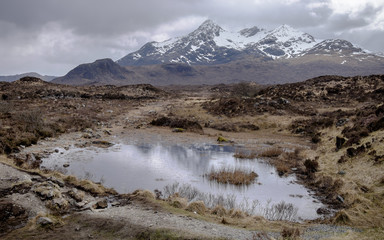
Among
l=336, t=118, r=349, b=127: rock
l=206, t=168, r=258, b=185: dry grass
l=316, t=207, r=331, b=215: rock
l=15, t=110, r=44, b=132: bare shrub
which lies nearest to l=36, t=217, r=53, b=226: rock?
l=206, t=168, r=258, b=185: dry grass

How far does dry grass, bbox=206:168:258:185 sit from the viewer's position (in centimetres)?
1642

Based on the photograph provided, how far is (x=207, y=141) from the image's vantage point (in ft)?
94.5

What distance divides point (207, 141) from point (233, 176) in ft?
39.8

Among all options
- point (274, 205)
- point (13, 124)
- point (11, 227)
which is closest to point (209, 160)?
point (274, 205)

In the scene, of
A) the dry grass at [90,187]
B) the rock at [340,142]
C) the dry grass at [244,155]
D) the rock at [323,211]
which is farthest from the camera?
the dry grass at [244,155]

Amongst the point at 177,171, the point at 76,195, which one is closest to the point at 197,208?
the point at 76,195

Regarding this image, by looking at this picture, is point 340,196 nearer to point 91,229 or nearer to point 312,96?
point 91,229

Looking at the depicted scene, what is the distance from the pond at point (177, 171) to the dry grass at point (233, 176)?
414 mm

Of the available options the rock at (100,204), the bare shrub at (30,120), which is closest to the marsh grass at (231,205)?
the rock at (100,204)

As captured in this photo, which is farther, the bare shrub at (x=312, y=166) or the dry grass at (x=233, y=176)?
the bare shrub at (x=312, y=166)

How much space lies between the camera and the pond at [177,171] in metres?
14.3

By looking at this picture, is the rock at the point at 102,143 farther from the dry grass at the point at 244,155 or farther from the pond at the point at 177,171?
the dry grass at the point at 244,155

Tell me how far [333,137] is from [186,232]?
20815mm

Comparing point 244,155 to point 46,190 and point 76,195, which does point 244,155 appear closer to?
point 76,195
